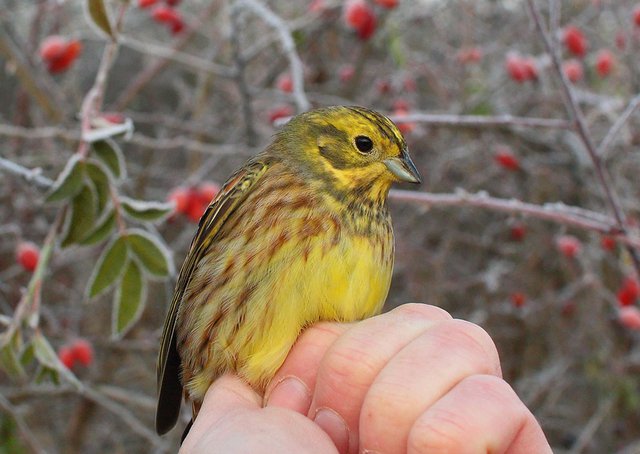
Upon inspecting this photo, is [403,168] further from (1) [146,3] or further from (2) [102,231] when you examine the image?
(1) [146,3]

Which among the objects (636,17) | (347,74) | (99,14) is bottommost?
(347,74)

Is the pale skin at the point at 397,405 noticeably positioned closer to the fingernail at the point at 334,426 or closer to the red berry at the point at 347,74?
the fingernail at the point at 334,426

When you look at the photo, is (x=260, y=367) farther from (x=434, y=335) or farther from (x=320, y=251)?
(x=434, y=335)

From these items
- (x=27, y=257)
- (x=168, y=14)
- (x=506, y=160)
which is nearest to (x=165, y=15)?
→ (x=168, y=14)

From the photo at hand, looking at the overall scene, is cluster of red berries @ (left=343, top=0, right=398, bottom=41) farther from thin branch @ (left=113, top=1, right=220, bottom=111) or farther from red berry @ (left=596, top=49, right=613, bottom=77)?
red berry @ (left=596, top=49, right=613, bottom=77)

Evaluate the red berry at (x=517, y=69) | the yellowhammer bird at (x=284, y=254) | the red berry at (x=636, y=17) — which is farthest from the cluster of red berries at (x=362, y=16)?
the yellowhammer bird at (x=284, y=254)

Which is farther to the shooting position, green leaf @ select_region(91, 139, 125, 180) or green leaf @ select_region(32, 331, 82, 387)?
green leaf @ select_region(91, 139, 125, 180)

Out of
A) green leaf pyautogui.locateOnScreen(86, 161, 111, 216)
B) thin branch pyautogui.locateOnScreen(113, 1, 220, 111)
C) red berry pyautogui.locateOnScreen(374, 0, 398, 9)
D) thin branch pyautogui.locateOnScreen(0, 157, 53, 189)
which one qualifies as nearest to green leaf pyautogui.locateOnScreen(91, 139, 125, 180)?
green leaf pyautogui.locateOnScreen(86, 161, 111, 216)
